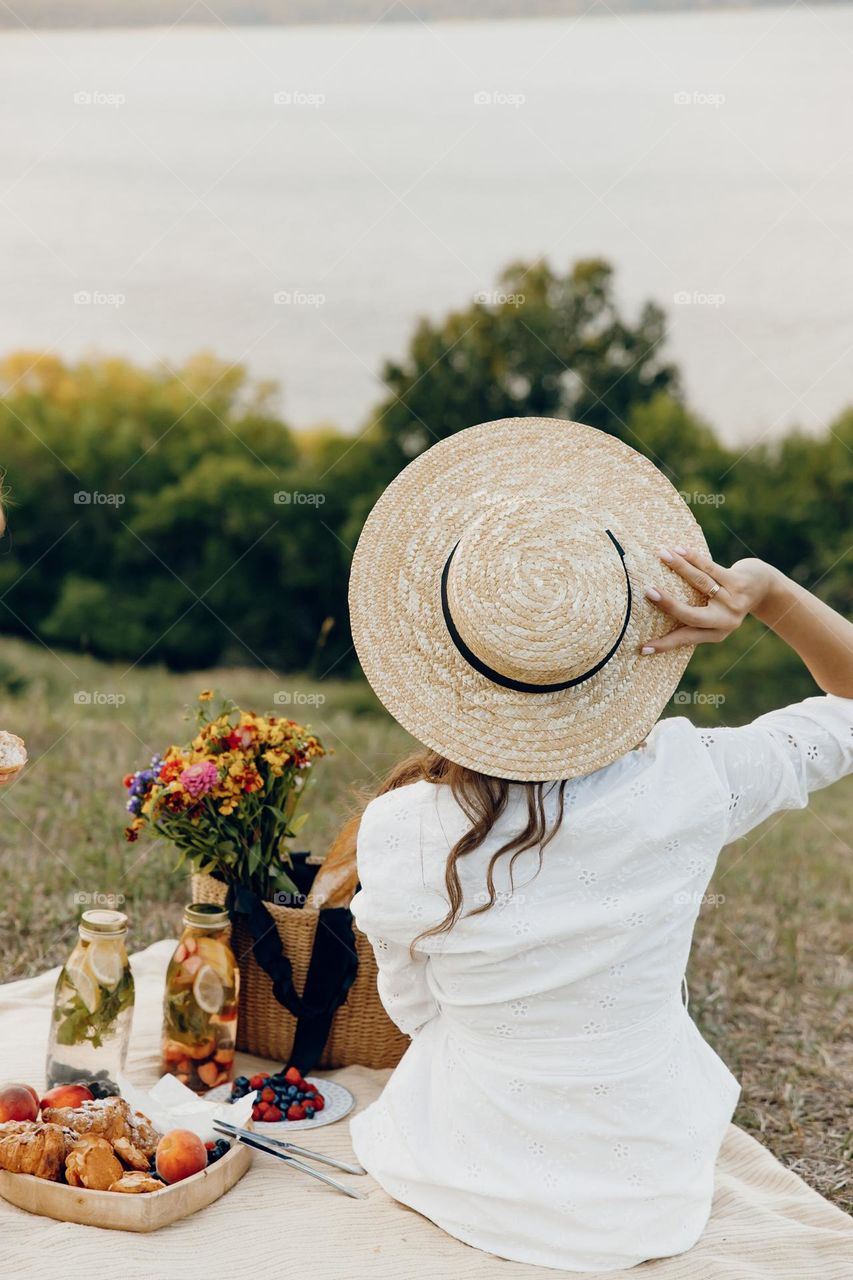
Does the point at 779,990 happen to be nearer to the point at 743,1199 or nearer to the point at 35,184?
the point at 743,1199

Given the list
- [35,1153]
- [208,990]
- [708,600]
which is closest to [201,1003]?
[208,990]

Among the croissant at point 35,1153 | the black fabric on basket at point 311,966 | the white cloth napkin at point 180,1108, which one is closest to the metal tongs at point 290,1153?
the white cloth napkin at point 180,1108

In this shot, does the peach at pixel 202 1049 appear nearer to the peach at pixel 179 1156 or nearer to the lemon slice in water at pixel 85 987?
the lemon slice in water at pixel 85 987

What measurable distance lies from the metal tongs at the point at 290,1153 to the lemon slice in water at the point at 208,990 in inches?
11.7

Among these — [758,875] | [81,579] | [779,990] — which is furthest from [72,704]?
[779,990]

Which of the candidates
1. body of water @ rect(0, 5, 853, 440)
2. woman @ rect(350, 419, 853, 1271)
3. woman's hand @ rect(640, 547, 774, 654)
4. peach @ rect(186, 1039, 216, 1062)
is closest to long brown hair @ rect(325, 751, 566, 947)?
woman @ rect(350, 419, 853, 1271)

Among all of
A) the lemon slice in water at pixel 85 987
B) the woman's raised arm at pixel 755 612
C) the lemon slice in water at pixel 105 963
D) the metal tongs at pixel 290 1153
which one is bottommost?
the metal tongs at pixel 290 1153

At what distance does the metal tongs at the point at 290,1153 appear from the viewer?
75.3 inches

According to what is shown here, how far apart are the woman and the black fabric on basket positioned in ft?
1.72

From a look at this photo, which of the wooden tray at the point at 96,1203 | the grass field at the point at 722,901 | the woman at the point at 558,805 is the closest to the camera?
the woman at the point at 558,805

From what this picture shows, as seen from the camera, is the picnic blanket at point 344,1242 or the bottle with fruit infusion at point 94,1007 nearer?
the picnic blanket at point 344,1242

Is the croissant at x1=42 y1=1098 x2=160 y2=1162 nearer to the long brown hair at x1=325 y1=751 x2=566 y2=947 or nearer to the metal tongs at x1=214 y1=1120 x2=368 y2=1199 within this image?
the metal tongs at x1=214 y1=1120 x2=368 y2=1199

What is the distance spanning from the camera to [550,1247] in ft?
5.65

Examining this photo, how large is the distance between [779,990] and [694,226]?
4949 mm
